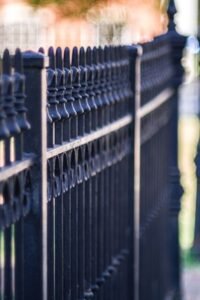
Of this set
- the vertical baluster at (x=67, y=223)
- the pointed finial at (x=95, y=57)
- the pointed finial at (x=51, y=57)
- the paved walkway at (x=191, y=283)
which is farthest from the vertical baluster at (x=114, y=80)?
the paved walkway at (x=191, y=283)

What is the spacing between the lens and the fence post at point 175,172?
→ 30.4 ft

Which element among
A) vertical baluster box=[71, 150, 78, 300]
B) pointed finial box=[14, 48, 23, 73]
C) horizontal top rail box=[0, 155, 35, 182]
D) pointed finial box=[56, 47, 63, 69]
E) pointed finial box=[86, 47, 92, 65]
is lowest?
vertical baluster box=[71, 150, 78, 300]

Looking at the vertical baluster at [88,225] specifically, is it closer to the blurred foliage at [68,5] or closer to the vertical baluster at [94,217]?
the vertical baluster at [94,217]

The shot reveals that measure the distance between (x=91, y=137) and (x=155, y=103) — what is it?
3195 millimetres

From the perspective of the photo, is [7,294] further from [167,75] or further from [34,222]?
[167,75]

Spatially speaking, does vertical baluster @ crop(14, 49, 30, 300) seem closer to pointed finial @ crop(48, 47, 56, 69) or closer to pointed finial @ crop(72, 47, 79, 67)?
pointed finial @ crop(48, 47, 56, 69)

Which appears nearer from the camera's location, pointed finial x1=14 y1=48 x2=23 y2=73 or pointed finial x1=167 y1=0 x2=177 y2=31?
pointed finial x1=14 y1=48 x2=23 y2=73

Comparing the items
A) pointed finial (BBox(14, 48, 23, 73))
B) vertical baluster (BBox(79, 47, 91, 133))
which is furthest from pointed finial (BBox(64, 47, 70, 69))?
pointed finial (BBox(14, 48, 23, 73))

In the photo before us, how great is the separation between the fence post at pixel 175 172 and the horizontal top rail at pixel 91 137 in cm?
331

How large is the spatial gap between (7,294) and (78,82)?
126 centimetres

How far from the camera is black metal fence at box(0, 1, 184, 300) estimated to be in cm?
339

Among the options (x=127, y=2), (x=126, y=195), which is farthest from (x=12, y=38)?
(x=126, y=195)

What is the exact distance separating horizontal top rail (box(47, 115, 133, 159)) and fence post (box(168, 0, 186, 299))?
331 cm

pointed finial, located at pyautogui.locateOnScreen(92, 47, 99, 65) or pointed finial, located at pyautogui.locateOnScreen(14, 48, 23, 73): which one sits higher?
pointed finial, located at pyautogui.locateOnScreen(14, 48, 23, 73)
